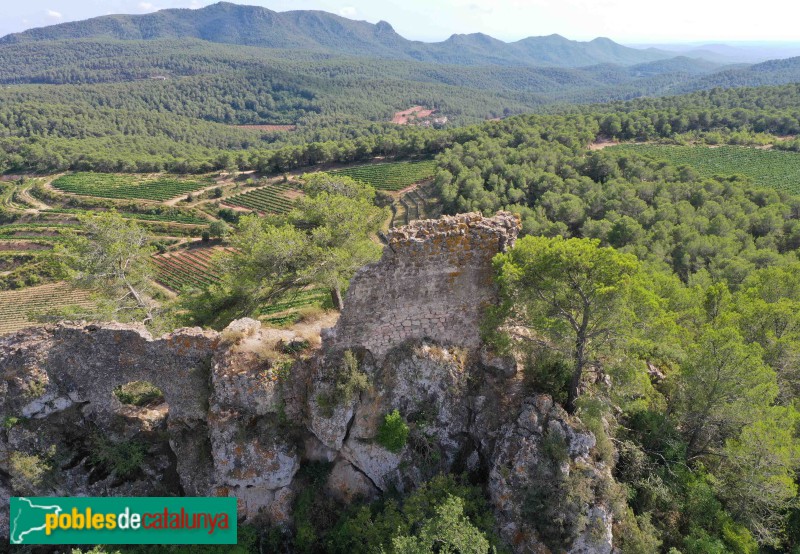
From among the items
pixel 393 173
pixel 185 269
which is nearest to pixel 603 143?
pixel 393 173

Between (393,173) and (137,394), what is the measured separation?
83.8m

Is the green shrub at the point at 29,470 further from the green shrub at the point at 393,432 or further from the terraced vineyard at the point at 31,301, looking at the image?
the terraced vineyard at the point at 31,301

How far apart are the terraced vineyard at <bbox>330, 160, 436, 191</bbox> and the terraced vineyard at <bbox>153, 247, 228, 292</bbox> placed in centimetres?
3202

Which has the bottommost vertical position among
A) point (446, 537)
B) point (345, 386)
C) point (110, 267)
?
point (446, 537)

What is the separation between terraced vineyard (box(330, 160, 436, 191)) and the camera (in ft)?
291

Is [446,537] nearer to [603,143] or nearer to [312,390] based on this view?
[312,390]

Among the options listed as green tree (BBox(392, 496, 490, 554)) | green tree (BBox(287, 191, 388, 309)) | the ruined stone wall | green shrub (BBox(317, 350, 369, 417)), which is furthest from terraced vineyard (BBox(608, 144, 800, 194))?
green tree (BBox(392, 496, 490, 554))

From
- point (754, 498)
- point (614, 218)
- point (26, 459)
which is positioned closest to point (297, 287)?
point (26, 459)

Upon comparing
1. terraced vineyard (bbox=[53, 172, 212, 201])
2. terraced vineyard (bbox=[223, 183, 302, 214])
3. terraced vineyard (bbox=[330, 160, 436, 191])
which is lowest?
terraced vineyard (bbox=[53, 172, 212, 201])

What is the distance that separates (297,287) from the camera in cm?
2058

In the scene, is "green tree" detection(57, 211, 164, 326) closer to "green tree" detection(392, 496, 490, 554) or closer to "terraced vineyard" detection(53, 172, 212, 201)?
"green tree" detection(392, 496, 490, 554)

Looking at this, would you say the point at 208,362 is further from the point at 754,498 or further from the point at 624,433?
the point at 754,498

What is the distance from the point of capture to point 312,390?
14688 mm

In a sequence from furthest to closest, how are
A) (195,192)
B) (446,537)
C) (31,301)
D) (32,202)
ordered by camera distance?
(195,192) < (32,202) < (31,301) < (446,537)
